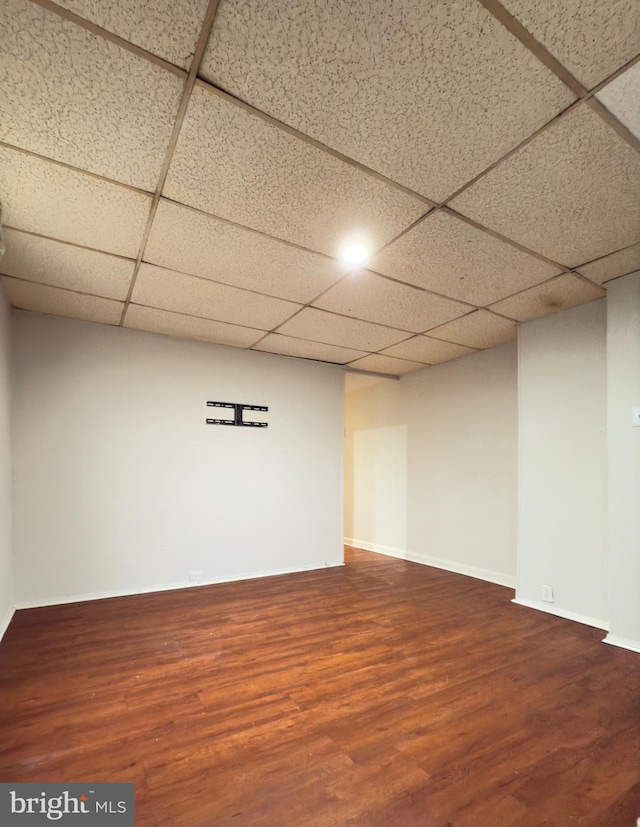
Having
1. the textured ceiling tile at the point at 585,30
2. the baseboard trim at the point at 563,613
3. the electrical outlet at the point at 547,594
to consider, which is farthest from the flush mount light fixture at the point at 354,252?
the baseboard trim at the point at 563,613

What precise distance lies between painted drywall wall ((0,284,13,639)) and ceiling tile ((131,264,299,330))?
3.30ft

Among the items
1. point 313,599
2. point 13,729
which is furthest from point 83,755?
point 313,599

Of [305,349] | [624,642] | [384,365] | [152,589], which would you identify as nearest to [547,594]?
[624,642]

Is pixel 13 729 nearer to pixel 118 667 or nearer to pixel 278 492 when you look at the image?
pixel 118 667

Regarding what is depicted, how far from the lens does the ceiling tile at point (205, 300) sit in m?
2.95

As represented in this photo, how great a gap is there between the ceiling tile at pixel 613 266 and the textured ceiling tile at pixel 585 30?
149cm

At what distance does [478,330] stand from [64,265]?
3.56 meters

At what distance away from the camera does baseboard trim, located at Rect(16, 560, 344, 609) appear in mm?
3430

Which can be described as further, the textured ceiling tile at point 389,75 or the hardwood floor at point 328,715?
the hardwood floor at point 328,715

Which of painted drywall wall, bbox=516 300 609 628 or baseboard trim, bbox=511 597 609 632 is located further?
painted drywall wall, bbox=516 300 609 628

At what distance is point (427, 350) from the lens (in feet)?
15.2

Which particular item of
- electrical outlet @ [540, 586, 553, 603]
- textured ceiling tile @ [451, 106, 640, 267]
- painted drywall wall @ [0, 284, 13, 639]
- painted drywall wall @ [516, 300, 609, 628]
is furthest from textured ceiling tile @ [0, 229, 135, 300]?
electrical outlet @ [540, 586, 553, 603]

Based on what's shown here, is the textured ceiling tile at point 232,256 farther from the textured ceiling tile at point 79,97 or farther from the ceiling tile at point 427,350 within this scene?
the ceiling tile at point 427,350

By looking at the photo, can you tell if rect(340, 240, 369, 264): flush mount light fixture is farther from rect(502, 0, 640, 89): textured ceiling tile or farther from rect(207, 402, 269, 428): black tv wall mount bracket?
rect(207, 402, 269, 428): black tv wall mount bracket
